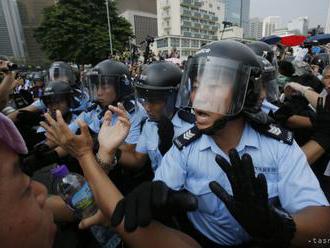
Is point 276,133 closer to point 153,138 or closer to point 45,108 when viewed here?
point 153,138

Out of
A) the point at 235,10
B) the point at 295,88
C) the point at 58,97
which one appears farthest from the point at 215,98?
the point at 235,10

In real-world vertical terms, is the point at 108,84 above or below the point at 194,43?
above

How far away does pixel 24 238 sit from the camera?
0.85 m

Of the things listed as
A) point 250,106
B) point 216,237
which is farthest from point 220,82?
point 216,237

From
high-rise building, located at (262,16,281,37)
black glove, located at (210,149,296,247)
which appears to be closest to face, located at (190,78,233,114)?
black glove, located at (210,149,296,247)

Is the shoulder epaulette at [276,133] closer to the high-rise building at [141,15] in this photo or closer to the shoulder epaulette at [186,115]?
the shoulder epaulette at [186,115]

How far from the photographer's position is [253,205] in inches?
41.5

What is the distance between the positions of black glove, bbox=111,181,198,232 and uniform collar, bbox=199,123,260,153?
53cm

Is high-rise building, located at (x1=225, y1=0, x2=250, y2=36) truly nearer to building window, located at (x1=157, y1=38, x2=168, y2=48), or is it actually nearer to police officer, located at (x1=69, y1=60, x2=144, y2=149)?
building window, located at (x1=157, y1=38, x2=168, y2=48)

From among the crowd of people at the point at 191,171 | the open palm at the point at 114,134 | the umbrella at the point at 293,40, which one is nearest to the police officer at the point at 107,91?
the crowd of people at the point at 191,171

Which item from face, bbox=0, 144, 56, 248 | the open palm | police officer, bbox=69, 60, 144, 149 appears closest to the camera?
face, bbox=0, 144, 56, 248

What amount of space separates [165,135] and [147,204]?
120 cm

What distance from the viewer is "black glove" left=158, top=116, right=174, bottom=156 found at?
2285 millimetres

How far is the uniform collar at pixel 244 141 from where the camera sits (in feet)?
5.24
